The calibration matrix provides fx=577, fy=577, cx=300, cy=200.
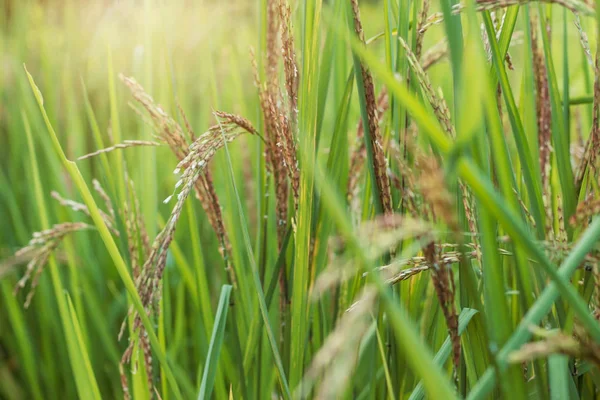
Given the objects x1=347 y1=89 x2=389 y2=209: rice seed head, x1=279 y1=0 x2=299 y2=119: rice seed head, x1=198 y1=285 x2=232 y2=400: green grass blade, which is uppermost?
x1=279 y1=0 x2=299 y2=119: rice seed head

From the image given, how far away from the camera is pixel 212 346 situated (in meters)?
0.62

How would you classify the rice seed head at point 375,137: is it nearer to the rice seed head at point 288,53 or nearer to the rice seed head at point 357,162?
the rice seed head at point 288,53

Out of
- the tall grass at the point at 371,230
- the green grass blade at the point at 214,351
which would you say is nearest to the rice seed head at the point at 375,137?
the tall grass at the point at 371,230

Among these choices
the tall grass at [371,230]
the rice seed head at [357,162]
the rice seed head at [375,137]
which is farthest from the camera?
the rice seed head at [357,162]

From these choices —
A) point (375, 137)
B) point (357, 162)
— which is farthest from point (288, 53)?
point (357, 162)

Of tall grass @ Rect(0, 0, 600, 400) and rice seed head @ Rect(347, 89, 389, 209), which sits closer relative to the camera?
tall grass @ Rect(0, 0, 600, 400)

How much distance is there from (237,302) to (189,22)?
5.86 feet

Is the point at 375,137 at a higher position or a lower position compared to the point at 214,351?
higher

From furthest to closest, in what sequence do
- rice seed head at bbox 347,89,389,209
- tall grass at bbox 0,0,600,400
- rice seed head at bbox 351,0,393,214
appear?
rice seed head at bbox 347,89,389,209
rice seed head at bbox 351,0,393,214
tall grass at bbox 0,0,600,400

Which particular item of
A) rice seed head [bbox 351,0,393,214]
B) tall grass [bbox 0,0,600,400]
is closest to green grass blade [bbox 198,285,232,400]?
tall grass [bbox 0,0,600,400]

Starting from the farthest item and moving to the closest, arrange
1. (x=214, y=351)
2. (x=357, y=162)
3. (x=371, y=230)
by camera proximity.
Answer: (x=357, y=162)
(x=214, y=351)
(x=371, y=230)

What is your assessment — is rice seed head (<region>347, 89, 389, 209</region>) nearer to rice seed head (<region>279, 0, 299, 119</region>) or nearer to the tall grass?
the tall grass

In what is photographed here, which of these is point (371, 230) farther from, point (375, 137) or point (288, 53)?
point (288, 53)

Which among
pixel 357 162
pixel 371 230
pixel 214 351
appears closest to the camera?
pixel 371 230
